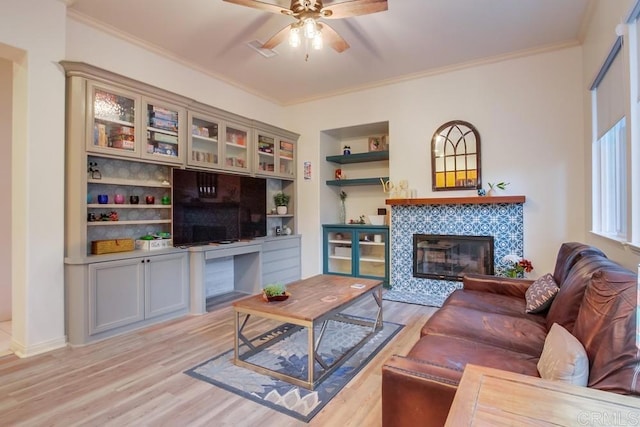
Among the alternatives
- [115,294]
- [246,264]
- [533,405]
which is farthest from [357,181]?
[533,405]

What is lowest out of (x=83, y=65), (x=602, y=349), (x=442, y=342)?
(x=442, y=342)

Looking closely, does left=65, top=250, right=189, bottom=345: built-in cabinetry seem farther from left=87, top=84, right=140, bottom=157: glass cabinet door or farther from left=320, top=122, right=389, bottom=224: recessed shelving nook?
left=320, top=122, right=389, bottom=224: recessed shelving nook

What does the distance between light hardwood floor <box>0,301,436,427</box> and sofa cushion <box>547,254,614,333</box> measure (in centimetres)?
118

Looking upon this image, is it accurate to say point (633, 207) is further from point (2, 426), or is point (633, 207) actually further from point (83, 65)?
point (83, 65)

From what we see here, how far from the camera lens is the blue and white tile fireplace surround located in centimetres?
397

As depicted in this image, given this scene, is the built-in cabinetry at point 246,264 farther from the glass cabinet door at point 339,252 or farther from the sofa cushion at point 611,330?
the sofa cushion at point 611,330

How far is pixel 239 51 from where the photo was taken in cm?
384

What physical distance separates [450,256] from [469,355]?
2883 millimetres

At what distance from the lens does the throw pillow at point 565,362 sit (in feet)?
3.84

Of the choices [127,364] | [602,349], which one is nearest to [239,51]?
[127,364]

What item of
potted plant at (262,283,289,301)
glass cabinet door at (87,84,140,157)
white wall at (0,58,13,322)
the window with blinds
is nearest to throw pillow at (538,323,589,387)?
the window with blinds

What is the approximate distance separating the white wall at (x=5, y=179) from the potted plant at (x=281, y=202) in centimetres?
329

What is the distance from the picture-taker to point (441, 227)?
173 inches

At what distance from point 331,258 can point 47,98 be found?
409cm
